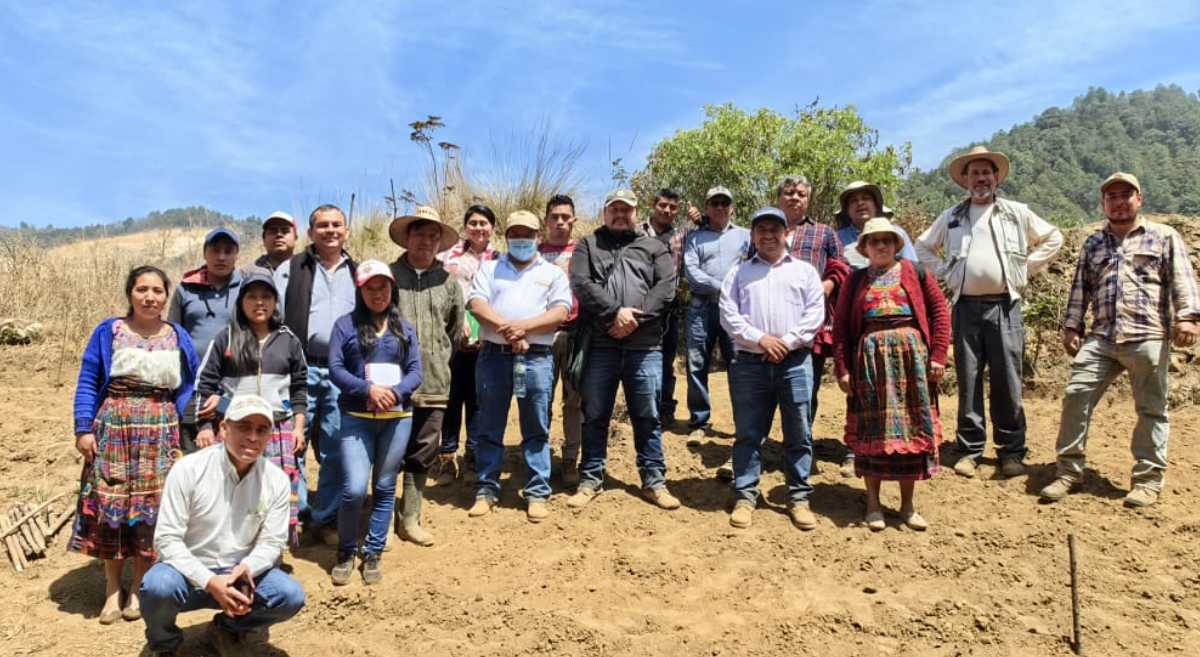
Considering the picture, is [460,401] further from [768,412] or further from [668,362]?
[768,412]

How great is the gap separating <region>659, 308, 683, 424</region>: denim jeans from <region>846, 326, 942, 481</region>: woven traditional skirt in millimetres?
1692

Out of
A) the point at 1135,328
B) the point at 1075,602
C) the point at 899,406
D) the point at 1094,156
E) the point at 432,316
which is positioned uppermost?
the point at 1094,156

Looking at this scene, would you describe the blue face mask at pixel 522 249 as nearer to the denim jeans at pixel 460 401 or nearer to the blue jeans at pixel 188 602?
the denim jeans at pixel 460 401

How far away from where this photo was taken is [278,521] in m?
3.54

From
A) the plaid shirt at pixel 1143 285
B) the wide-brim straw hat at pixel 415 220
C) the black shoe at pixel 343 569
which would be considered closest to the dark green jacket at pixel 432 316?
the wide-brim straw hat at pixel 415 220

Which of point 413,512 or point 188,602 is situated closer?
point 188,602

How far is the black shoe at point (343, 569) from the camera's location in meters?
4.34

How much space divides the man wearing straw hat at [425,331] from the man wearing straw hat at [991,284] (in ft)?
11.0

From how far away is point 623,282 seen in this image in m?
5.17

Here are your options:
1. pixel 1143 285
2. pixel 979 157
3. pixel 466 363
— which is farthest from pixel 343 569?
pixel 1143 285

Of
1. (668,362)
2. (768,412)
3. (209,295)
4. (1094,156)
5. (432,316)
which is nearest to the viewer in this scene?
(209,295)

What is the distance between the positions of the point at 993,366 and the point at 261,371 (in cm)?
480

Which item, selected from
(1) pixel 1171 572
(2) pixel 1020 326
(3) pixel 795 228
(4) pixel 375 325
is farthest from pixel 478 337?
(1) pixel 1171 572

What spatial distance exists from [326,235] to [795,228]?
10.7 feet
